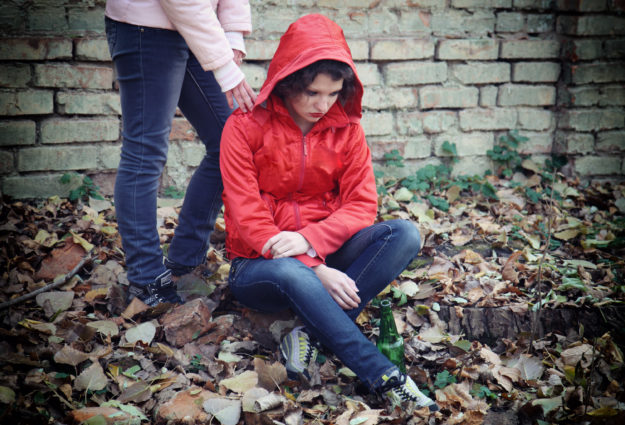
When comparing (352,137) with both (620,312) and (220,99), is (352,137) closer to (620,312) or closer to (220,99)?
(220,99)

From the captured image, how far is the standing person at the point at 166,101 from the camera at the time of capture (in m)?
1.92

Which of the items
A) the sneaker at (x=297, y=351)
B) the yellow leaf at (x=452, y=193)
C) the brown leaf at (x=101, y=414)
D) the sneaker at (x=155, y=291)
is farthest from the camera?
the yellow leaf at (x=452, y=193)

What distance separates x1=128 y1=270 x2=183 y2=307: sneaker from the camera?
7.23ft

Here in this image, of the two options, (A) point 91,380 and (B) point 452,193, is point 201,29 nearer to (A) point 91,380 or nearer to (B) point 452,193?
(A) point 91,380

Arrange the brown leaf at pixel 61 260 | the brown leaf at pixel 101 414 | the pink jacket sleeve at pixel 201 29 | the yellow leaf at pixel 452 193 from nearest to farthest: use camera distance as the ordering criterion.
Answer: the brown leaf at pixel 101 414, the pink jacket sleeve at pixel 201 29, the brown leaf at pixel 61 260, the yellow leaf at pixel 452 193

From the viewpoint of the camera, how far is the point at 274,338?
218 cm

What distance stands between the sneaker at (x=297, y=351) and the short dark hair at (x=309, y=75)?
96cm

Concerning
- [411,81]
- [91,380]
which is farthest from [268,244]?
[411,81]

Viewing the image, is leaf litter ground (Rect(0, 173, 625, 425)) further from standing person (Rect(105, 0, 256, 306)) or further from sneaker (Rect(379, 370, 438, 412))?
standing person (Rect(105, 0, 256, 306))

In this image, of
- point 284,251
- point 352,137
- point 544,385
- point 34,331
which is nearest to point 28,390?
point 34,331

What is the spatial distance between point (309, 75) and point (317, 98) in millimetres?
91

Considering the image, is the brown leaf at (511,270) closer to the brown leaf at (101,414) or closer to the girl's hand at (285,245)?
the girl's hand at (285,245)

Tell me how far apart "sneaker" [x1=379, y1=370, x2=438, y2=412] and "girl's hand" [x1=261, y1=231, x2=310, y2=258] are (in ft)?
1.87

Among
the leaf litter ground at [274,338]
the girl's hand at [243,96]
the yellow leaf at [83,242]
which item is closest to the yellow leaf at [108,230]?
the leaf litter ground at [274,338]
